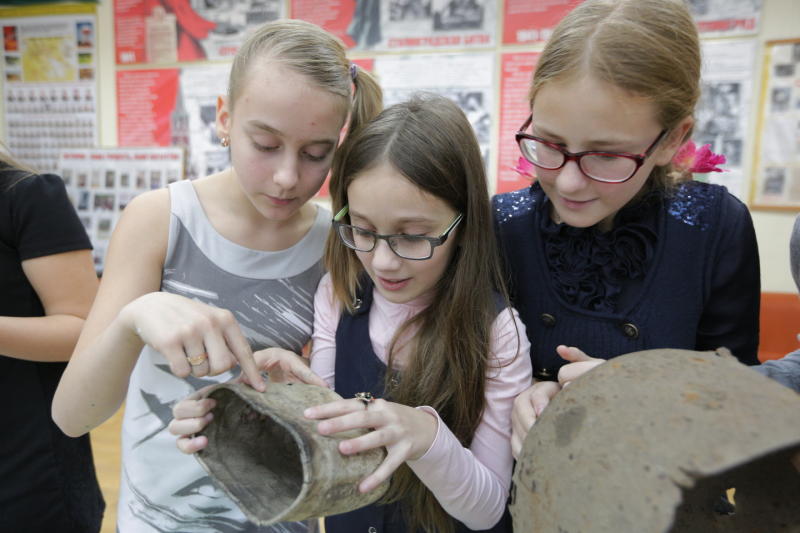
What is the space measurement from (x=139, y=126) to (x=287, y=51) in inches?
109

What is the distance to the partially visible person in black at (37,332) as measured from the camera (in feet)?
4.01

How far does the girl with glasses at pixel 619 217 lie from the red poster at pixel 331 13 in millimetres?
2210

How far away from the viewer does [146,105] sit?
336 cm

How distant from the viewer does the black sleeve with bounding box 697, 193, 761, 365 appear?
3.31ft

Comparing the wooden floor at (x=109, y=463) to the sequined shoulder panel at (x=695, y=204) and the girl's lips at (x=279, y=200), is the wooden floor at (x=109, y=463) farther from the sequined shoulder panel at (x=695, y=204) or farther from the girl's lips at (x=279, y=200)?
the sequined shoulder panel at (x=695, y=204)

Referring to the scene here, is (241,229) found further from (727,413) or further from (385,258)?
(727,413)

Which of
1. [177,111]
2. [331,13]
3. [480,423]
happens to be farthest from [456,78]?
[480,423]

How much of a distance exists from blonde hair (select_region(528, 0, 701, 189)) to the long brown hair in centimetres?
20

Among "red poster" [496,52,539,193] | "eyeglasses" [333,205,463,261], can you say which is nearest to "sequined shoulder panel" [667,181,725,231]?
"eyeglasses" [333,205,463,261]

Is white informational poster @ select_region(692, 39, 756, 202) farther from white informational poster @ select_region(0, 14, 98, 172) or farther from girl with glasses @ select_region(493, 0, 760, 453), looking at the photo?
white informational poster @ select_region(0, 14, 98, 172)

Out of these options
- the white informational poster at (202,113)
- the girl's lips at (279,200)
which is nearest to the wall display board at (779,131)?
the girl's lips at (279,200)

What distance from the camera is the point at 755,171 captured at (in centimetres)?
266

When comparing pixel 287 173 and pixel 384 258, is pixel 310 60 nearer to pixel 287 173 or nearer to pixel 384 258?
pixel 287 173

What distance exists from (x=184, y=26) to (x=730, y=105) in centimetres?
292
